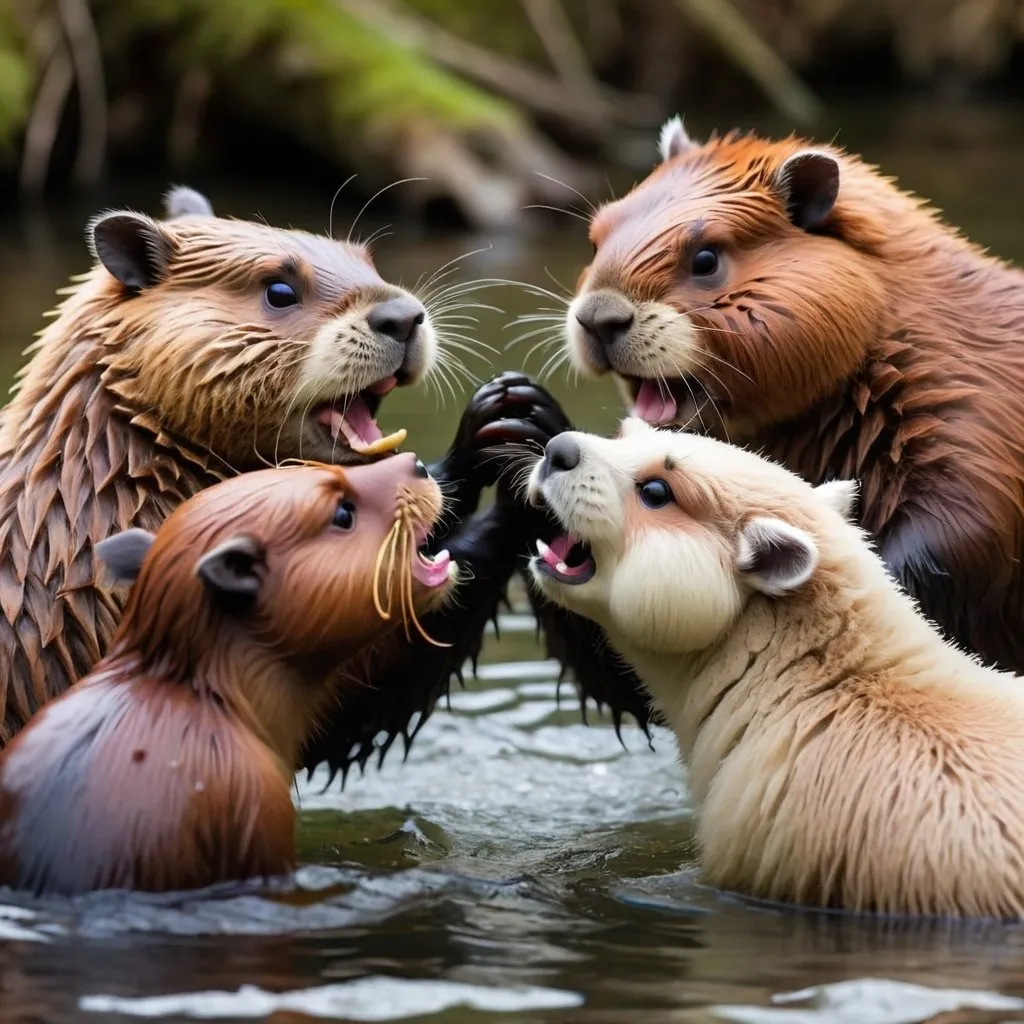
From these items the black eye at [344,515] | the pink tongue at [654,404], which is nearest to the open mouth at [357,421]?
the black eye at [344,515]

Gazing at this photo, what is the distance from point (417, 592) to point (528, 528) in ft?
4.24

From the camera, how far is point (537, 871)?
8305mm

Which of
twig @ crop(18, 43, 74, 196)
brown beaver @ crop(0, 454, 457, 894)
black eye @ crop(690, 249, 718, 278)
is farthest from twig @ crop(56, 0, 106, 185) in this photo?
brown beaver @ crop(0, 454, 457, 894)

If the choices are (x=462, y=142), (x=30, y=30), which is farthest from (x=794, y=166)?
(x=30, y=30)

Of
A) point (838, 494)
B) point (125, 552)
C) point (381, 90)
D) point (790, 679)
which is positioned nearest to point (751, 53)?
point (381, 90)

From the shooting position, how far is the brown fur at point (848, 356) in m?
8.48

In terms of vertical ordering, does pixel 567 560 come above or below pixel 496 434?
below

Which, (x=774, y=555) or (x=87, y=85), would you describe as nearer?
(x=774, y=555)

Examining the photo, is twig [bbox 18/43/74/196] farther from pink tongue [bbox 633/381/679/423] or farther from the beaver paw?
pink tongue [bbox 633/381/679/423]

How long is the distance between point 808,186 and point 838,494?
1.46 metres

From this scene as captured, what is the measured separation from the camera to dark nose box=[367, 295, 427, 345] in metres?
8.67

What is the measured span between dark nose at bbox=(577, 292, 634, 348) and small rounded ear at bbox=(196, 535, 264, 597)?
6.80ft

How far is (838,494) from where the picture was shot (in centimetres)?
821

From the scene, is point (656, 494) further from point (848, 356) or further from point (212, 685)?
point (212, 685)
